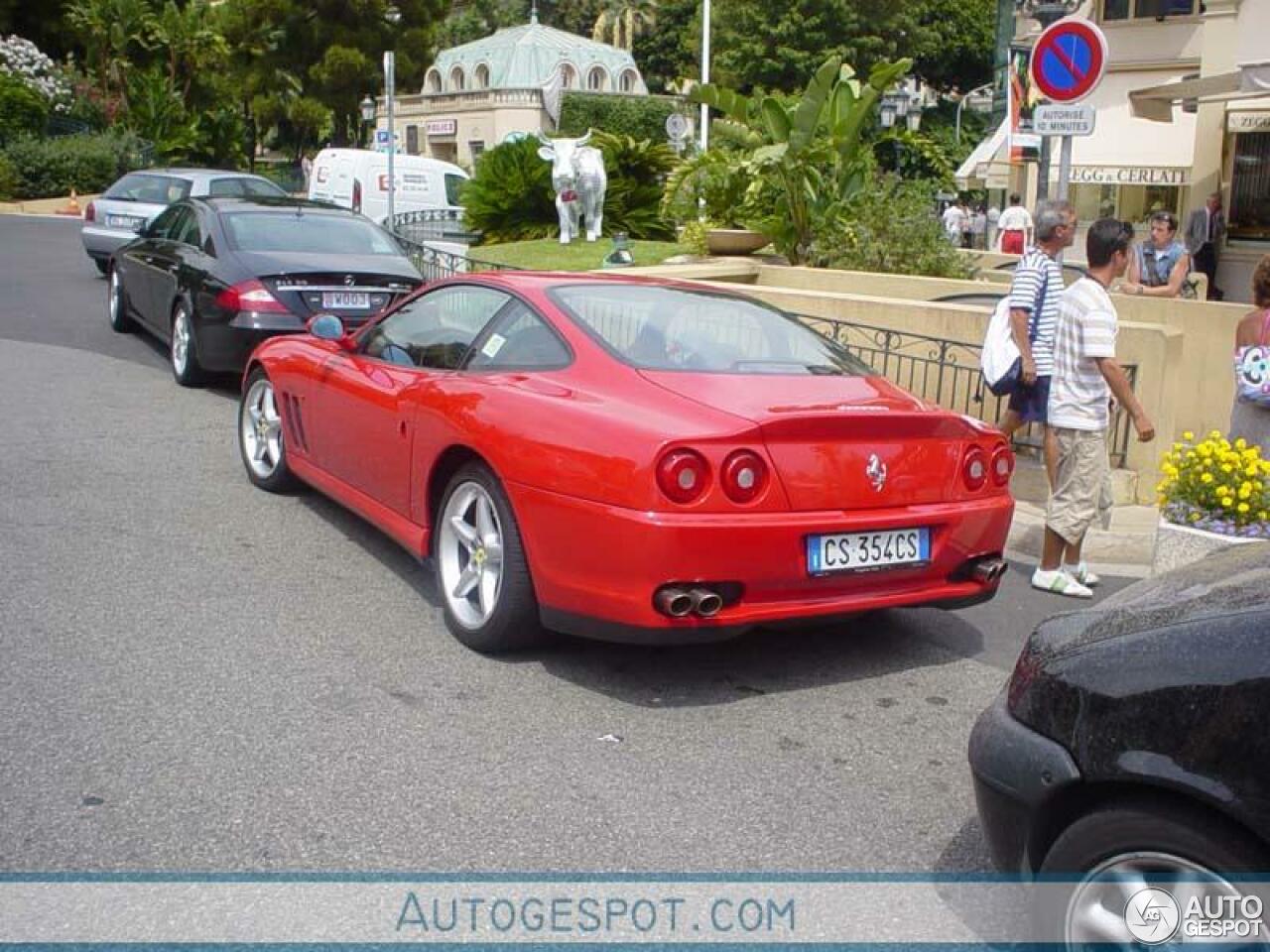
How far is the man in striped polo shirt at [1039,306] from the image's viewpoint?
7.23 metres

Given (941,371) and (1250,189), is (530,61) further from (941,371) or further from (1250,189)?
(941,371)

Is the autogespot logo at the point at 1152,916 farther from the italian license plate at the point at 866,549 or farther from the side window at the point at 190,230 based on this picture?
the side window at the point at 190,230

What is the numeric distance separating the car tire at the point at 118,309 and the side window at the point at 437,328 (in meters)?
8.01

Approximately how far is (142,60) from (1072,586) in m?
52.0

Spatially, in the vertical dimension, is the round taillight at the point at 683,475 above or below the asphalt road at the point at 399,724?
above

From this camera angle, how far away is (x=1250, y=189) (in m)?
20.9

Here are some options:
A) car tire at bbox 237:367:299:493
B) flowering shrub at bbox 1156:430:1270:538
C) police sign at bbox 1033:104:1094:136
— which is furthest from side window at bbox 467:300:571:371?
police sign at bbox 1033:104:1094:136

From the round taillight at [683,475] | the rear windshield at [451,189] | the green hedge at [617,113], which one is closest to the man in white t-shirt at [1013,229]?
the rear windshield at [451,189]

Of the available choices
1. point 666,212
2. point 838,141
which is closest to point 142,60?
point 666,212

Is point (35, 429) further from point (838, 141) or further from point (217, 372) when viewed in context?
point (838, 141)

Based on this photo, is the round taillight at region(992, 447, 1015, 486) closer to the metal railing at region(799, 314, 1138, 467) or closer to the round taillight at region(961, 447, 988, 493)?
the round taillight at region(961, 447, 988, 493)

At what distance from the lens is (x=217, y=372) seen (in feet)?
37.9

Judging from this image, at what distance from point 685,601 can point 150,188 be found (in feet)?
55.3

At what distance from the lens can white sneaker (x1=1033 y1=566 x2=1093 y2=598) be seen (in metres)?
6.75
